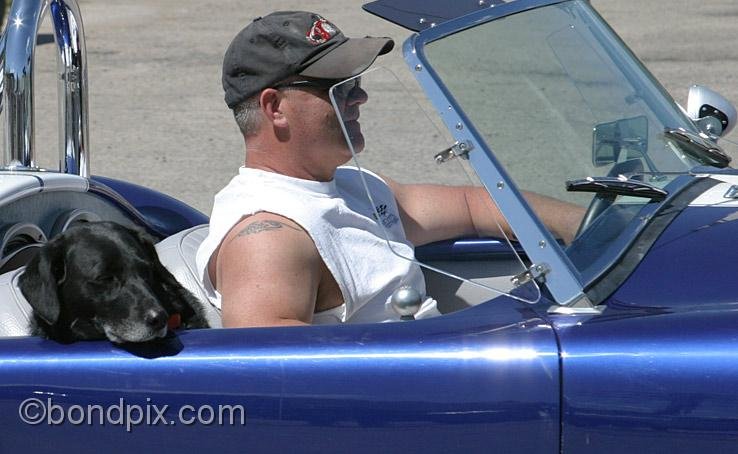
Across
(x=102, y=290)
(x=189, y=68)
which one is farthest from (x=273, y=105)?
(x=189, y=68)

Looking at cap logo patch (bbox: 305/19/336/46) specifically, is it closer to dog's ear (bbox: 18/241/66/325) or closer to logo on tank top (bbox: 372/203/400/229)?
logo on tank top (bbox: 372/203/400/229)

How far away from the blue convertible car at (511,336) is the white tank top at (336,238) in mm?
211

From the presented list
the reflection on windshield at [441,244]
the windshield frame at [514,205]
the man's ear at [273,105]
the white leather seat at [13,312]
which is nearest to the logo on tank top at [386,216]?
the reflection on windshield at [441,244]

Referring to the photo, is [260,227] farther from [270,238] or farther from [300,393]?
[300,393]

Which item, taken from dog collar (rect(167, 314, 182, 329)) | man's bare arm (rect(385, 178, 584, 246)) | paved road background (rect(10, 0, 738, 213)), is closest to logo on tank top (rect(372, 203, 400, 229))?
man's bare arm (rect(385, 178, 584, 246))

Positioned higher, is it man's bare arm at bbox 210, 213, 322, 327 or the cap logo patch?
the cap logo patch

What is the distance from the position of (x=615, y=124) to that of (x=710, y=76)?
21.9 ft

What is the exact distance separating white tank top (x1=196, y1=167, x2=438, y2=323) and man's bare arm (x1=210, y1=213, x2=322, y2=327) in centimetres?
4

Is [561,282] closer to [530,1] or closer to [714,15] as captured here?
[530,1]

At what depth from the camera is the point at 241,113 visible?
2412 millimetres

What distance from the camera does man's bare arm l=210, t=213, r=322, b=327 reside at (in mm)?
2105

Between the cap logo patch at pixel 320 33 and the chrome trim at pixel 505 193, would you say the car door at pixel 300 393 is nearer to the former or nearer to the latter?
the chrome trim at pixel 505 193

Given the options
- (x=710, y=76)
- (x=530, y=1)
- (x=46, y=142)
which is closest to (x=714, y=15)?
(x=710, y=76)

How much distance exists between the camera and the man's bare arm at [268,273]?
2.11 meters
